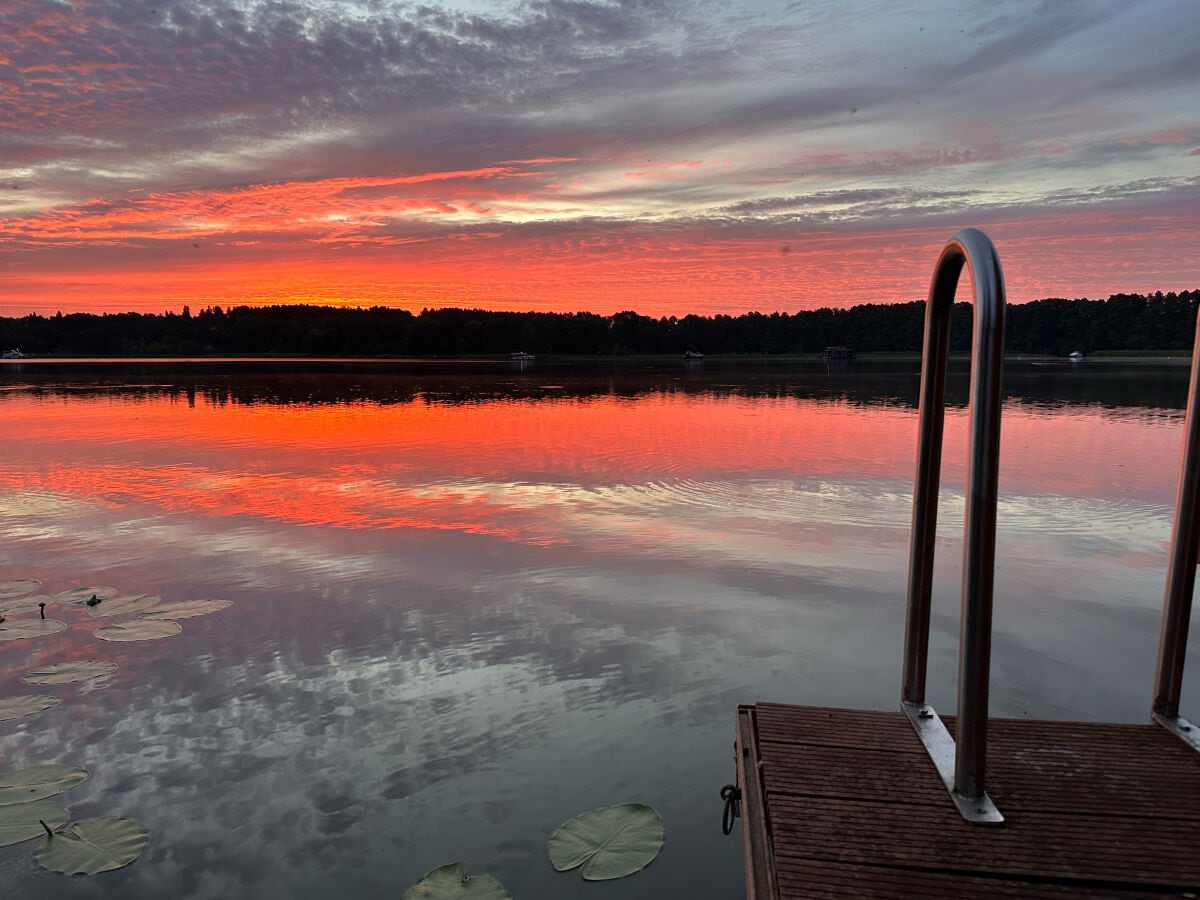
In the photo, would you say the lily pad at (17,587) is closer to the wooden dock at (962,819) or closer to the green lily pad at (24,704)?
the green lily pad at (24,704)

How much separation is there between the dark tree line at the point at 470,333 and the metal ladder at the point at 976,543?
120 metres

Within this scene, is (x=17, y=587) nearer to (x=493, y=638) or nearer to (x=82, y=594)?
(x=82, y=594)

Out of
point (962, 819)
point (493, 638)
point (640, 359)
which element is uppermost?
point (640, 359)

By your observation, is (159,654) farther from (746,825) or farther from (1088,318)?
(1088,318)

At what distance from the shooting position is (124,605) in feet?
22.6

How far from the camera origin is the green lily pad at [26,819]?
3730mm

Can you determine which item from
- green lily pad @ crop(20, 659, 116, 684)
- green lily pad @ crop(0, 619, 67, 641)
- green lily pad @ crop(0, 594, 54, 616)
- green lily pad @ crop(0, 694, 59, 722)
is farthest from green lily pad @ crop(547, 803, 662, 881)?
green lily pad @ crop(0, 594, 54, 616)

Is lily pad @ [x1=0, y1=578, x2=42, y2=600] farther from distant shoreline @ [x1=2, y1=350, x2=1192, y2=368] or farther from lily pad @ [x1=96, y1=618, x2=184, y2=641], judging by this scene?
distant shoreline @ [x1=2, y1=350, x2=1192, y2=368]

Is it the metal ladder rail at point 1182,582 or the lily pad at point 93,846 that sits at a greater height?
the metal ladder rail at point 1182,582

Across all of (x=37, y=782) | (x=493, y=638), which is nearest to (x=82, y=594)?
(x=37, y=782)

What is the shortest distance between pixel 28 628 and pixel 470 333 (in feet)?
411

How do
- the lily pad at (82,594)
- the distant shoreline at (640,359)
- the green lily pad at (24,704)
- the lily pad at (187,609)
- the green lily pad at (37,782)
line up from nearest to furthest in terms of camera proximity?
the green lily pad at (37,782)
the green lily pad at (24,704)
the lily pad at (187,609)
the lily pad at (82,594)
the distant shoreline at (640,359)

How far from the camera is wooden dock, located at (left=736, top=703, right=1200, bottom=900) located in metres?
2.57

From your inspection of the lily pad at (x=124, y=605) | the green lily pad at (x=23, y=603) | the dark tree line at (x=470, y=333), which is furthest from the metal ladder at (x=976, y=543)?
the dark tree line at (x=470, y=333)
